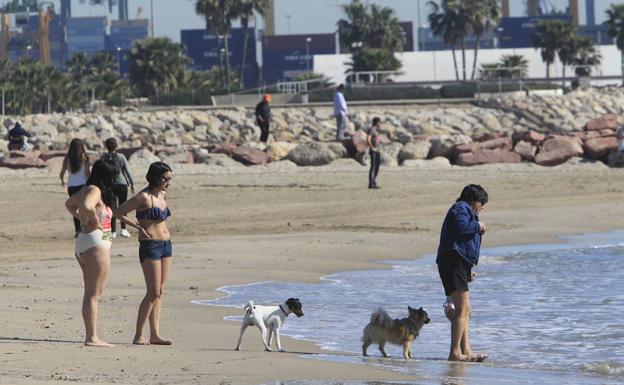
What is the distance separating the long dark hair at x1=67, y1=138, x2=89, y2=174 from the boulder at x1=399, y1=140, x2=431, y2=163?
1863 centimetres

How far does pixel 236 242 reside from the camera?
19656mm

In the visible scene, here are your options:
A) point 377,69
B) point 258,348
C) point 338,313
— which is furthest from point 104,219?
point 377,69

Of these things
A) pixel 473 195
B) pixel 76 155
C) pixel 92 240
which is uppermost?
pixel 76 155

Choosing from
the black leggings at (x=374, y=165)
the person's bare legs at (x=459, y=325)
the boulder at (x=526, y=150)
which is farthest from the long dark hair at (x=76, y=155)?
the boulder at (x=526, y=150)

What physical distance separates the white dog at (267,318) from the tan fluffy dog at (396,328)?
619 mm

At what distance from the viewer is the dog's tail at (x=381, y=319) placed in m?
10.7

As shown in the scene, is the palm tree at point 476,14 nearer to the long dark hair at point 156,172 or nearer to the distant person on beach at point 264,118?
the distant person on beach at point 264,118

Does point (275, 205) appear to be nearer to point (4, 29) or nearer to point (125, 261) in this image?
point (125, 261)

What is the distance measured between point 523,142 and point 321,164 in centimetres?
530

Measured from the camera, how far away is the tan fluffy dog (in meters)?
10.7

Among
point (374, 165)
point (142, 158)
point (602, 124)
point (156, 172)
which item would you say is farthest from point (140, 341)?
A: point (602, 124)

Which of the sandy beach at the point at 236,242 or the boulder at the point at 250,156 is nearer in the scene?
the sandy beach at the point at 236,242

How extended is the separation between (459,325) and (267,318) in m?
1.43

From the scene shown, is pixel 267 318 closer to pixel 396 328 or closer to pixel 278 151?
pixel 396 328
